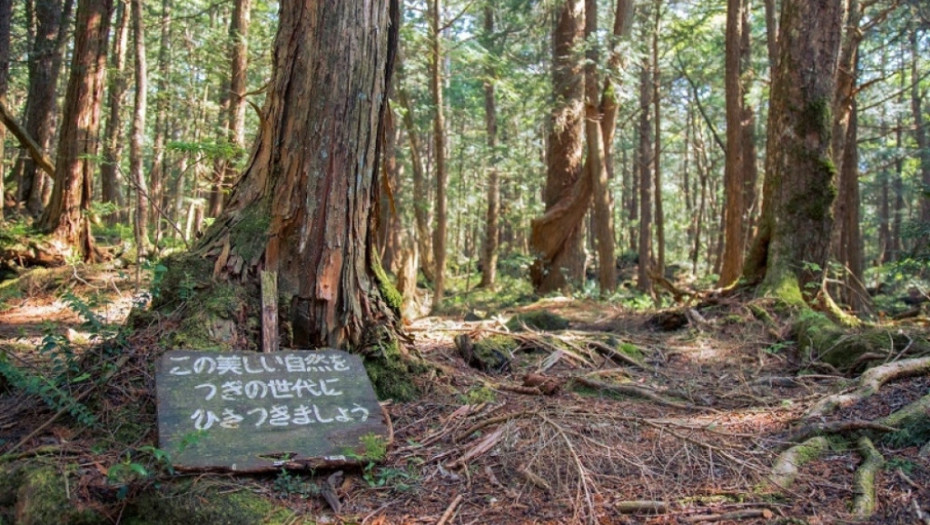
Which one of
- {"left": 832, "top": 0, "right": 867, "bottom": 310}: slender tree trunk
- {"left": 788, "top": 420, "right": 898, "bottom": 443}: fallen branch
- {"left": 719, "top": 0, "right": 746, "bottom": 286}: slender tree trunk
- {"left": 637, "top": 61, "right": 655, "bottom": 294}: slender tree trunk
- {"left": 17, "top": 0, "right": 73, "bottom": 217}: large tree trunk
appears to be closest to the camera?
{"left": 788, "top": 420, "right": 898, "bottom": 443}: fallen branch

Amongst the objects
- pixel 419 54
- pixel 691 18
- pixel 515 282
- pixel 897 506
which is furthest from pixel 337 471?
pixel 691 18

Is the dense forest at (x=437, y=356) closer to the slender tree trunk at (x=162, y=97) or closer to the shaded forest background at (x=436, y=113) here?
the shaded forest background at (x=436, y=113)

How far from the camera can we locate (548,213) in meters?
14.3

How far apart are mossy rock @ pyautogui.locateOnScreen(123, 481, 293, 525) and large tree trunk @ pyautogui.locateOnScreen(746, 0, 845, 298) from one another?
21.6 feet

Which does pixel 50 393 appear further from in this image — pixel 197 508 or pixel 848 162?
pixel 848 162

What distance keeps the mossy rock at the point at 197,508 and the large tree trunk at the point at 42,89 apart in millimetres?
12398

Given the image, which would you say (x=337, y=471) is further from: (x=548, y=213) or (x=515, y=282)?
(x=515, y=282)

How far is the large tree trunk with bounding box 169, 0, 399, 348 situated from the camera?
15.1ft

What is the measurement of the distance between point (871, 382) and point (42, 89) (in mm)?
15631

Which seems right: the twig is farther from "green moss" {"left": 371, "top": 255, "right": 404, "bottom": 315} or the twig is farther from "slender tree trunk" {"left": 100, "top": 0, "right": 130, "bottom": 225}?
"slender tree trunk" {"left": 100, "top": 0, "right": 130, "bottom": 225}

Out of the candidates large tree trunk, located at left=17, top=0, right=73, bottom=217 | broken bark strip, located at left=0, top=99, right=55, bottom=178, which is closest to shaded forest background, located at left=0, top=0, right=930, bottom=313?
large tree trunk, located at left=17, top=0, right=73, bottom=217

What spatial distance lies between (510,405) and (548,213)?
1006cm

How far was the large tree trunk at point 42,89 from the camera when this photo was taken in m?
13.3

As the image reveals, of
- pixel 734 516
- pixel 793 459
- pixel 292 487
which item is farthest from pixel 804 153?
pixel 292 487
